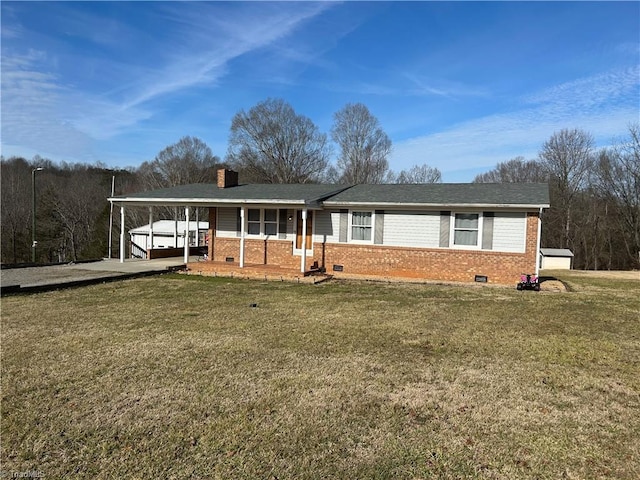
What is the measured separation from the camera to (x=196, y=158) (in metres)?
48.4

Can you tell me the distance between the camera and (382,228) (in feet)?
48.8

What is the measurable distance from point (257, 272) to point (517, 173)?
36.8 metres

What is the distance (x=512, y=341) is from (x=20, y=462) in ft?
20.4

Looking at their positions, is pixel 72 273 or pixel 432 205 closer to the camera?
pixel 432 205

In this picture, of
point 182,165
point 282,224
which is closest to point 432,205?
point 282,224

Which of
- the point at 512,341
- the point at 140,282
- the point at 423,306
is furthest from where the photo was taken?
the point at 140,282

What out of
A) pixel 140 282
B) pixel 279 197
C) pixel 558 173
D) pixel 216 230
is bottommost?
pixel 140 282

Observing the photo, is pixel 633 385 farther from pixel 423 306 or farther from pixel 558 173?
pixel 558 173

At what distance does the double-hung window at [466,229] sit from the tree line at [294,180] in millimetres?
25868

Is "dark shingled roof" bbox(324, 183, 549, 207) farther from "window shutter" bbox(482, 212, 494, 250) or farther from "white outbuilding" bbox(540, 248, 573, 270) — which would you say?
"white outbuilding" bbox(540, 248, 573, 270)

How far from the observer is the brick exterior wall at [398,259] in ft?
43.8

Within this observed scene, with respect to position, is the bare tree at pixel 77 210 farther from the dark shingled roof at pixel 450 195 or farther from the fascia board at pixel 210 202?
the dark shingled roof at pixel 450 195

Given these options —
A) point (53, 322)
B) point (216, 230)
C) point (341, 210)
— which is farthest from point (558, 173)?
point (53, 322)

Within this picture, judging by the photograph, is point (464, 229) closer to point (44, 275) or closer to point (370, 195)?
point (370, 195)
